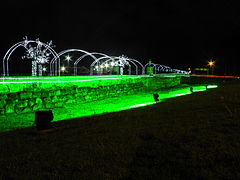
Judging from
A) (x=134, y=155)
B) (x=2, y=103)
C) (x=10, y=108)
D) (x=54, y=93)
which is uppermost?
(x=54, y=93)

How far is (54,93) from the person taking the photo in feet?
46.2

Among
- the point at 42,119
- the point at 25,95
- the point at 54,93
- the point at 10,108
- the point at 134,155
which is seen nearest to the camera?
the point at 134,155

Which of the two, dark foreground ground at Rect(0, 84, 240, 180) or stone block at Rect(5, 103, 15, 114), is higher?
dark foreground ground at Rect(0, 84, 240, 180)

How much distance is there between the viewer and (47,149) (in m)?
4.04

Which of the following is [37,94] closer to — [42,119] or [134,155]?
[42,119]

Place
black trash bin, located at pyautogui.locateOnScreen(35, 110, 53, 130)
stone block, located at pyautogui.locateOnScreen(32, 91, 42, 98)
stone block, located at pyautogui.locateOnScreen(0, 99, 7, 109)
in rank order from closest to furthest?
1. black trash bin, located at pyautogui.locateOnScreen(35, 110, 53, 130)
2. stone block, located at pyautogui.locateOnScreen(0, 99, 7, 109)
3. stone block, located at pyautogui.locateOnScreen(32, 91, 42, 98)

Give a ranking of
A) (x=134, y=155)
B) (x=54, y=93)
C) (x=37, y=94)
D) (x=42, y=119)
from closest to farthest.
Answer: (x=134, y=155)
(x=42, y=119)
(x=37, y=94)
(x=54, y=93)

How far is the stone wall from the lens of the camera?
1131cm

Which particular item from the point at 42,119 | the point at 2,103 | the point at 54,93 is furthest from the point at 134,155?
the point at 54,93

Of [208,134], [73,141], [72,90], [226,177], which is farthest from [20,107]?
[226,177]

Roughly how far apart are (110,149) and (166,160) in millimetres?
1093

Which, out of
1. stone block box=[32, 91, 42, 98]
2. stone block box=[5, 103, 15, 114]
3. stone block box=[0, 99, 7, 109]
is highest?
stone block box=[32, 91, 42, 98]

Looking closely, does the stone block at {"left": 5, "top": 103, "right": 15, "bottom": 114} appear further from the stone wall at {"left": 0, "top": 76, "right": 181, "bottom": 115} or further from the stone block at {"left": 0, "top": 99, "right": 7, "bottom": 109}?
the stone block at {"left": 0, "top": 99, "right": 7, "bottom": 109}

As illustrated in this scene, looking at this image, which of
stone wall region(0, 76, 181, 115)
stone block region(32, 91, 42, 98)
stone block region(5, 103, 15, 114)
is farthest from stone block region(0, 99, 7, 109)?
stone block region(32, 91, 42, 98)
